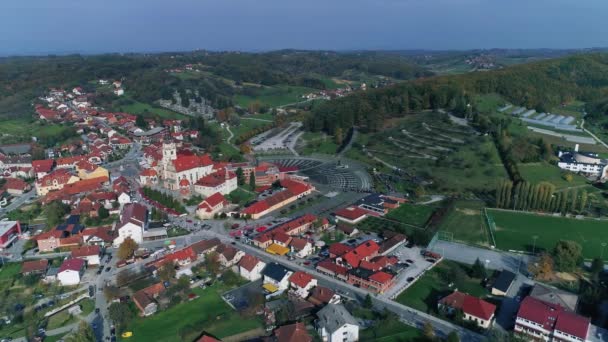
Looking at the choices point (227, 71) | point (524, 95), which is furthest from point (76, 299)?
point (227, 71)

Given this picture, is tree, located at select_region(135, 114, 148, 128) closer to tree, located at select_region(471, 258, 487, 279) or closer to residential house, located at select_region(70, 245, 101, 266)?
residential house, located at select_region(70, 245, 101, 266)

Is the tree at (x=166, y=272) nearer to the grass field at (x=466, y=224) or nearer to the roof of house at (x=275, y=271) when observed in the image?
the roof of house at (x=275, y=271)

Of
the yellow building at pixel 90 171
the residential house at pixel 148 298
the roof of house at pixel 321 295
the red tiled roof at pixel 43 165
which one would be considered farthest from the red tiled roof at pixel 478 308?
the red tiled roof at pixel 43 165

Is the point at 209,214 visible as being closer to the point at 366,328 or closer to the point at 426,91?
the point at 366,328

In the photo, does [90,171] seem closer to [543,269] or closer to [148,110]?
[148,110]

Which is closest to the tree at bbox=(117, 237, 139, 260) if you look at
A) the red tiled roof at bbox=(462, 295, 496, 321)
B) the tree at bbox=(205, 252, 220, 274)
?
the tree at bbox=(205, 252, 220, 274)

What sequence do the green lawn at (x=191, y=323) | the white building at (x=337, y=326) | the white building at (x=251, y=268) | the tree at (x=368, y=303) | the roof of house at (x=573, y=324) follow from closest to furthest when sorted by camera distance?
1. the roof of house at (x=573, y=324)
2. the white building at (x=337, y=326)
3. the green lawn at (x=191, y=323)
4. the tree at (x=368, y=303)
5. the white building at (x=251, y=268)
